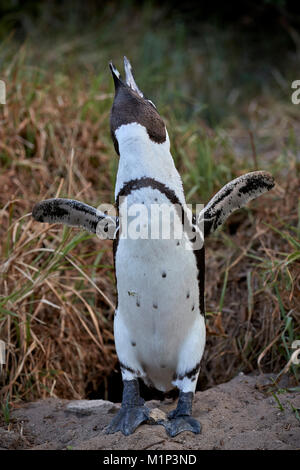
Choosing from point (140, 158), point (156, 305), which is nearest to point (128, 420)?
point (156, 305)

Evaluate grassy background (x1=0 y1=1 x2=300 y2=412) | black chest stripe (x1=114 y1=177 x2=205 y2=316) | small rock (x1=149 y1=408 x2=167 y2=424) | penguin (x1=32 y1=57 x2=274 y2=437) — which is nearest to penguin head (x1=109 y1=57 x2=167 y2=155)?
penguin (x1=32 y1=57 x2=274 y2=437)

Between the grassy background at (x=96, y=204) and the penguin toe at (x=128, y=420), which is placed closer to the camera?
the penguin toe at (x=128, y=420)

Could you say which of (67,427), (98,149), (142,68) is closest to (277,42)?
(142,68)

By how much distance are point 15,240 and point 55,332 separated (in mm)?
493

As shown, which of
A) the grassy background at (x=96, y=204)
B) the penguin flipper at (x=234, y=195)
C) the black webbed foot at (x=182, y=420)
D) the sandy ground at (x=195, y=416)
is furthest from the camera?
the grassy background at (x=96, y=204)

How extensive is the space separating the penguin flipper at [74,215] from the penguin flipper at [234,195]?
36 cm

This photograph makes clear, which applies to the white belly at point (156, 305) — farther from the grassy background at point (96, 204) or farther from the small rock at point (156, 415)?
the grassy background at point (96, 204)

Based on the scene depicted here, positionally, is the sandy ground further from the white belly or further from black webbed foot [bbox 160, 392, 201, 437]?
the white belly

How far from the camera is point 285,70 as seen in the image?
6.53m

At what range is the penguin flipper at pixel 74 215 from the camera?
96.5 inches

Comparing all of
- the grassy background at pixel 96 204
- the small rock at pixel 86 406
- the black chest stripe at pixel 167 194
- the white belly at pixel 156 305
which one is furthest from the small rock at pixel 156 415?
the grassy background at pixel 96 204

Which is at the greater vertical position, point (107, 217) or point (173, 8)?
point (173, 8)

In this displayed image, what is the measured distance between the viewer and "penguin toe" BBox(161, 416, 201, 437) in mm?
2148
